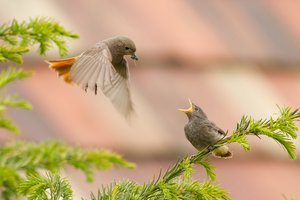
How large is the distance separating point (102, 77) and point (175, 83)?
2.92 meters

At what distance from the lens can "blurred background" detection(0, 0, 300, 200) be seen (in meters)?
4.91

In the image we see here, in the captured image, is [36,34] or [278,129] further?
[36,34]

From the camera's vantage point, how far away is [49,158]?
2.77 metres

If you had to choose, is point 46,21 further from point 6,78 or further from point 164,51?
point 164,51

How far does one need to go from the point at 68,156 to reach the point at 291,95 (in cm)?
320

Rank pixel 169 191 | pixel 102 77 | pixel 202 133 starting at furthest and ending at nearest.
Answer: pixel 102 77, pixel 202 133, pixel 169 191

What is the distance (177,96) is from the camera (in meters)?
5.40

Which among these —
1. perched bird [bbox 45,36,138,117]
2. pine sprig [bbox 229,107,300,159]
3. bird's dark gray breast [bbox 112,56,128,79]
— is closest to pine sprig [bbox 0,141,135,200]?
perched bird [bbox 45,36,138,117]

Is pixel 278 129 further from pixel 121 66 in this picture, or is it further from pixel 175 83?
pixel 175 83

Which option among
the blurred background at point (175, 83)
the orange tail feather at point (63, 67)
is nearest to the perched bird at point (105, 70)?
the orange tail feather at point (63, 67)

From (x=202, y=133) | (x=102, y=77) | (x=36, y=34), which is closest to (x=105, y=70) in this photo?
(x=102, y=77)

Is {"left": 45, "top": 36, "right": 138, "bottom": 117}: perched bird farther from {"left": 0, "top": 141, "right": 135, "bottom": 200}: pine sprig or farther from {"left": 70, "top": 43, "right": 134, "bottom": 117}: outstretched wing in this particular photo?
{"left": 0, "top": 141, "right": 135, "bottom": 200}: pine sprig

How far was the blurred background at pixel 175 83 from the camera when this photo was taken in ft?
16.1

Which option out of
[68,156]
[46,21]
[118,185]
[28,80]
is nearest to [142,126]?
[28,80]
